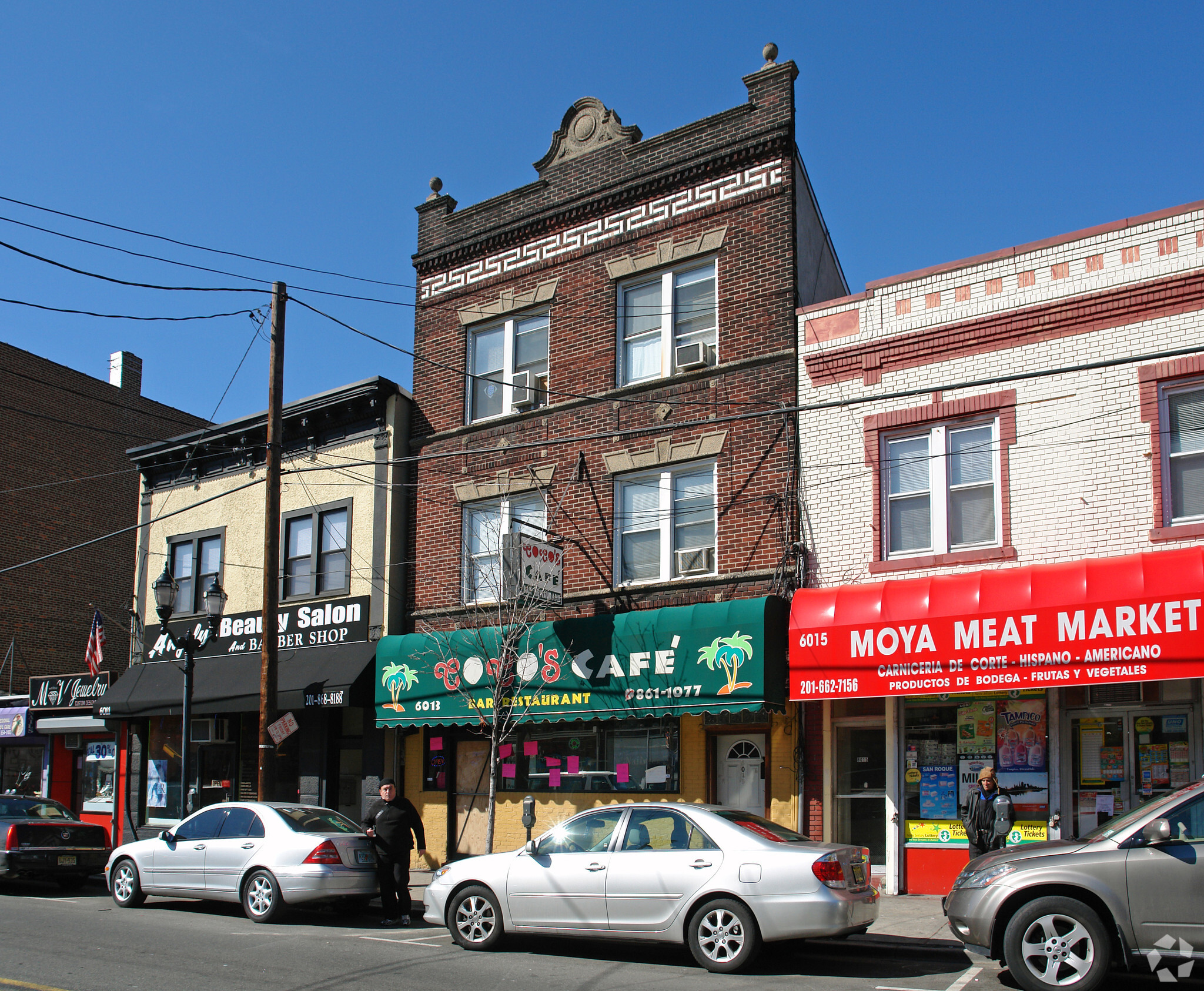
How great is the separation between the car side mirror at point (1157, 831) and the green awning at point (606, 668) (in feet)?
20.9

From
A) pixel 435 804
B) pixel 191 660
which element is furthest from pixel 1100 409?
pixel 191 660

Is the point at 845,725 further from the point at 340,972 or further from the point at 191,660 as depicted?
the point at 191,660

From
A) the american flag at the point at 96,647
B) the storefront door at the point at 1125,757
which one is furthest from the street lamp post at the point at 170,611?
the storefront door at the point at 1125,757

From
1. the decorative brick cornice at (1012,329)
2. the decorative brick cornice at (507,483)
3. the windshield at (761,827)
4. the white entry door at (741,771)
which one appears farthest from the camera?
the decorative brick cornice at (507,483)

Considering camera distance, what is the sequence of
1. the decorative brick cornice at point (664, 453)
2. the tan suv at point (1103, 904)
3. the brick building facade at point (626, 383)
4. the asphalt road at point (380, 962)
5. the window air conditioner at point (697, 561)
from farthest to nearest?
1. the decorative brick cornice at point (664, 453)
2. the window air conditioner at point (697, 561)
3. the brick building facade at point (626, 383)
4. the asphalt road at point (380, 962)
5. the tan suv at point (1103, 904)

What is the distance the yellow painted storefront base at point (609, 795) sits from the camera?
14.9 metres

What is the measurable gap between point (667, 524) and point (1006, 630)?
544 centimetres

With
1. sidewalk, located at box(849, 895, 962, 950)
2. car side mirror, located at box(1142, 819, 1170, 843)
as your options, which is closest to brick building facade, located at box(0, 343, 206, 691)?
sidewalk, located at box(849, 895, 962, 950)

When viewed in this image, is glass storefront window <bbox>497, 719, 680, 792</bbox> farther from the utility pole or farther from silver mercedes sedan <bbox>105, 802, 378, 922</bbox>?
silver mercedes sedan <bbox>105, 802, 378, 922</bbox>

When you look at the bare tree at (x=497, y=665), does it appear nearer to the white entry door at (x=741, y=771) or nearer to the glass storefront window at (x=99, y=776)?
the white entry door at (x=741, y=771)

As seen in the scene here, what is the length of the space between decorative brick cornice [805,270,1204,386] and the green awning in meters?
3.38

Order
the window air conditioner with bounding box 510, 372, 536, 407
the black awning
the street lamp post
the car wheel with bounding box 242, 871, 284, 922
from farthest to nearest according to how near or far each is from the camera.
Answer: the black awning → the window air conditioner with bounding box 510, 372, 536, 407 → the street lamp post → the car wheel with bounding box 242, 871, 284, 922

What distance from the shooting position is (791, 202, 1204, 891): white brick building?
42.2 feet

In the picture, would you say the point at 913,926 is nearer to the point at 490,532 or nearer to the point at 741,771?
the point at 741,771
